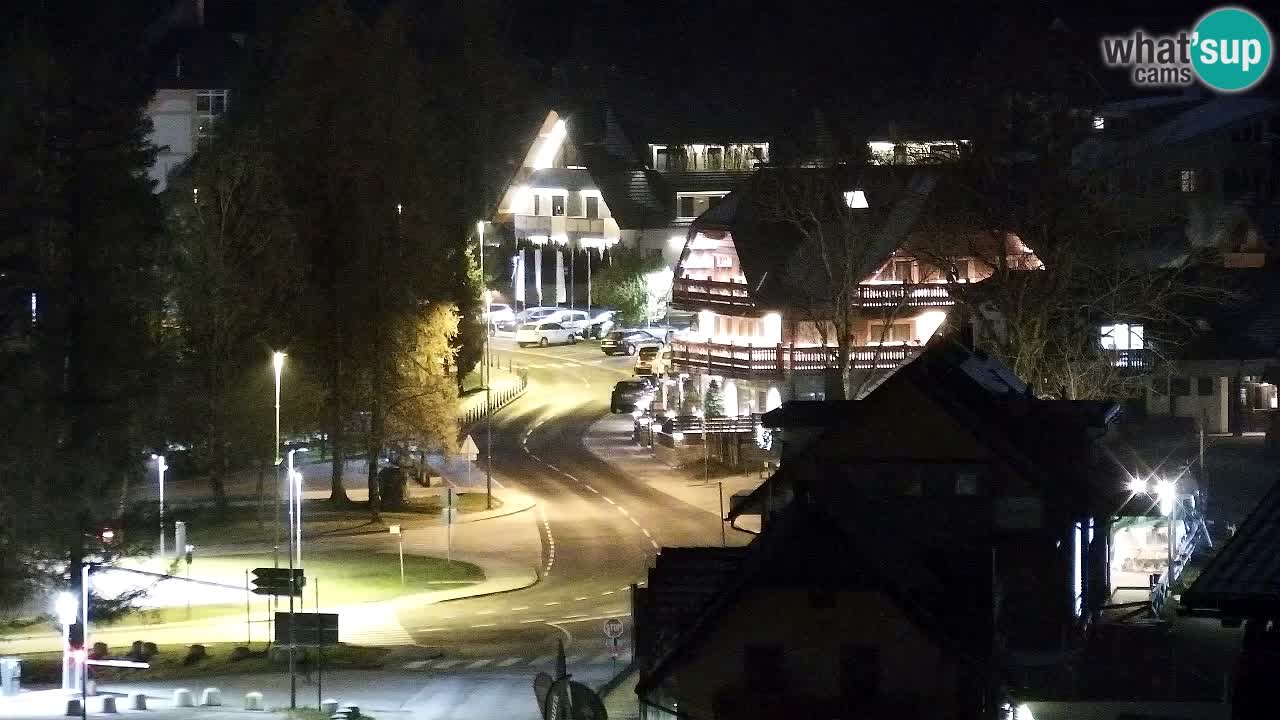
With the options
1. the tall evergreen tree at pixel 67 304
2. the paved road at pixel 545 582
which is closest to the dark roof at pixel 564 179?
the paved road at pixel 545 582

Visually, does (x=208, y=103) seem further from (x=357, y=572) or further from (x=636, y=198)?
(x=357, y=572)

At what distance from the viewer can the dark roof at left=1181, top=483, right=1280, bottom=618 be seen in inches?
518

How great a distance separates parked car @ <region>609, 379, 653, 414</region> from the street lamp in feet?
126

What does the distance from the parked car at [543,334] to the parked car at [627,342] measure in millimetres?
3476

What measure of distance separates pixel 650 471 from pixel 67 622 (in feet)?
103

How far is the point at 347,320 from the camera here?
62.2 m

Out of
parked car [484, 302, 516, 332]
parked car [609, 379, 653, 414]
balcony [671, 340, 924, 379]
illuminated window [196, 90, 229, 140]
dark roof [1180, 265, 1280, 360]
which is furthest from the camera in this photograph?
illuminated window [196, 90, 229, 140]

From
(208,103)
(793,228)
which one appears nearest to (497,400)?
(793,228)

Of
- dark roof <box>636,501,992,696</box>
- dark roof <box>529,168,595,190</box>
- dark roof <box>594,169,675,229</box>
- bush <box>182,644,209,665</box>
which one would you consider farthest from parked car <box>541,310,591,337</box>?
dark roof <box>636,501,992,696</box>

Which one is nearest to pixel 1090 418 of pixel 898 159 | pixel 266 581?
pixel 266 581

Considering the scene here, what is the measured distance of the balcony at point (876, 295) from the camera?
73000mm

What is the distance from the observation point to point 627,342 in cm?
9481

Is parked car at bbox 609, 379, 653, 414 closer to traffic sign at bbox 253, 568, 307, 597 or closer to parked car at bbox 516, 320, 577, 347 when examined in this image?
parked car at bbox 516, 320, 577, 347

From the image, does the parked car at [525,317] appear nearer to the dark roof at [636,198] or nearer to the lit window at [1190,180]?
the dark roof at [636,198]
